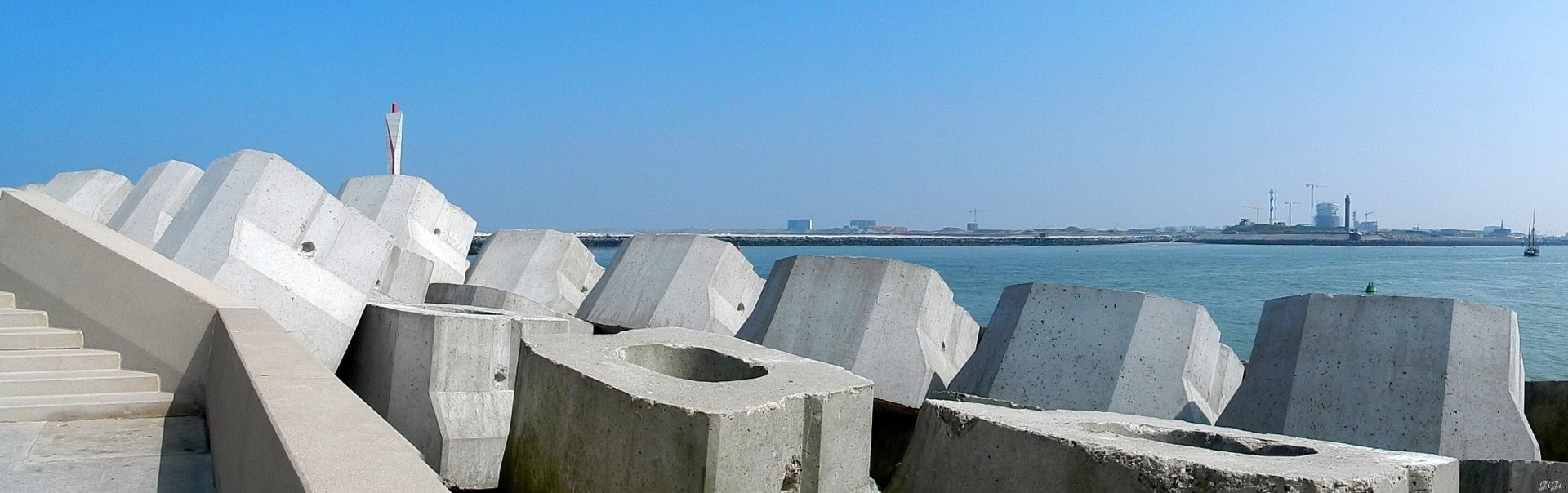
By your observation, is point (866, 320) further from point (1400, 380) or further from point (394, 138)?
point (394, 138)

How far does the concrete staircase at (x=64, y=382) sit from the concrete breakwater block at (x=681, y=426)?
179 centimetres

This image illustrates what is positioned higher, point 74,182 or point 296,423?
point 74,182

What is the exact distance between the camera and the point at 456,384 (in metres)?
7.19

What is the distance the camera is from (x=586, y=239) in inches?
3263

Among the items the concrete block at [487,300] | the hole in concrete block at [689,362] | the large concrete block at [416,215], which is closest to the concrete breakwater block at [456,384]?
the concrete block at [487,300]

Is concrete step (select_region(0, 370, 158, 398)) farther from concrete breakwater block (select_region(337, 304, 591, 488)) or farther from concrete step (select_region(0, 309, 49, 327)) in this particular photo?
concrete breakwater block (select_region(337, 304, 591, 488))

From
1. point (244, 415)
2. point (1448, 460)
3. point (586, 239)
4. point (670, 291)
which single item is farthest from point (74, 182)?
point (586, 239)

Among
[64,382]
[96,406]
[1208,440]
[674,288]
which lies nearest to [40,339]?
[64,382]

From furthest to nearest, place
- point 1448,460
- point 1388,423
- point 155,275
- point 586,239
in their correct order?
point 586,239, point 1388,423, point 155,275, point 1448,460

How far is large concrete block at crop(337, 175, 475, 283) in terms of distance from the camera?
45.4 ft

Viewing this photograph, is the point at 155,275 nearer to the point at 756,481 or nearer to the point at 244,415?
the point at 244,415

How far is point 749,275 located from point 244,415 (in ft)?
27.4

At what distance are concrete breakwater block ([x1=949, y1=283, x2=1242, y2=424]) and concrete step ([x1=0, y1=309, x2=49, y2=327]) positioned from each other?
5.52 m

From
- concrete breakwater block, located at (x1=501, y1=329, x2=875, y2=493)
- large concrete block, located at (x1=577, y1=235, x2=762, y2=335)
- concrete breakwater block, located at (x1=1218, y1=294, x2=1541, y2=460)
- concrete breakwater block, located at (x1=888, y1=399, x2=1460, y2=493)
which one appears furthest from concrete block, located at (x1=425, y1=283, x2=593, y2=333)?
concrete breakwater block, located at (x1=1218, y1=294, x2=1541, y2=460)
